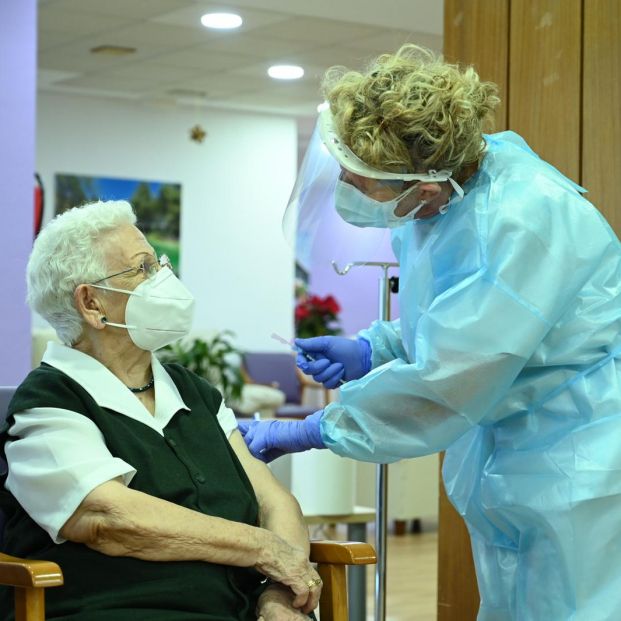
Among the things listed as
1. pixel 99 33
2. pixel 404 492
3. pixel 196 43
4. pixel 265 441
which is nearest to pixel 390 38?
pixel 196 43

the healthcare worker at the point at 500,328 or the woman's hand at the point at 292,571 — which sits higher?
the healthcare worker at the point at 500,328

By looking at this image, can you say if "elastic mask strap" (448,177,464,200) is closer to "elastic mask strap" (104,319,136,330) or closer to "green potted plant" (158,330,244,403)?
"elastic mask strap" (104,319,136,330)

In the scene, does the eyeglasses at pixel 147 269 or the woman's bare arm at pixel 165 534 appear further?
the eyeglasses at pixel 147 269

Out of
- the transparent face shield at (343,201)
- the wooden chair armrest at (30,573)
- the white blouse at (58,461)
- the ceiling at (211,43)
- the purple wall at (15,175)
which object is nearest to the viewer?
the wooden chair armrest at (30,573)

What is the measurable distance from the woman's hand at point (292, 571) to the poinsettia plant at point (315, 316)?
7129mm

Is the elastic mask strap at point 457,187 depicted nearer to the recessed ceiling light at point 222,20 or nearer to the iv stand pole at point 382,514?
the iv stand pole at point 382,514

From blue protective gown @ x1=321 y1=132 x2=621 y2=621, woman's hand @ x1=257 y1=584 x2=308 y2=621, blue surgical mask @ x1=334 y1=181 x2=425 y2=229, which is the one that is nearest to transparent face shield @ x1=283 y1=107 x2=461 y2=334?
blue surgical mask @ x1=334 y1=181 x2=425 y2=229

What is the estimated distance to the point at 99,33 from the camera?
22.5ft

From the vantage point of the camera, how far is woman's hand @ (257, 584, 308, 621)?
2.09m

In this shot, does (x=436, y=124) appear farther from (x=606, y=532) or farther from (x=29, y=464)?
(x=29, y=464)

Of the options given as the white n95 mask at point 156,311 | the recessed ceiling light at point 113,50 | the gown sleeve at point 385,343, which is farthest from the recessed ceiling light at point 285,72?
the white n95 mask at point 156,311

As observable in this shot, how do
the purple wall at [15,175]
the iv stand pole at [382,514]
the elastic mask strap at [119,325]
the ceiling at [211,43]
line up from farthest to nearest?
the ceiling at [211,43] → the purple wall at [15,175] → the iv stand pole at [382,514] → the elastic mask strap at [119,325]

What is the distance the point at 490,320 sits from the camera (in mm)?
1961

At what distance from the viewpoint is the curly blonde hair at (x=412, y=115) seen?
201 centimetres
